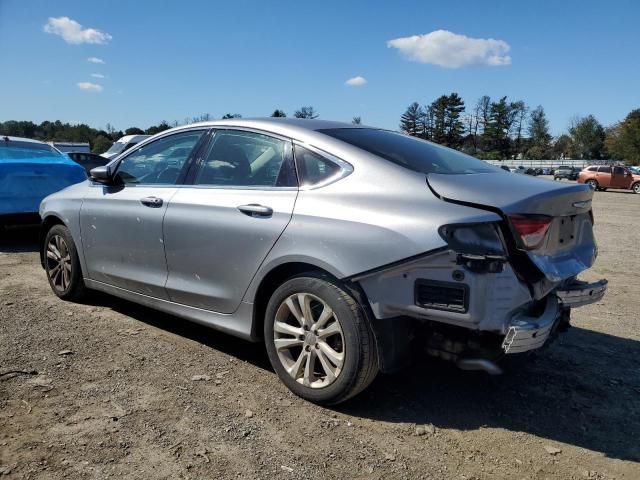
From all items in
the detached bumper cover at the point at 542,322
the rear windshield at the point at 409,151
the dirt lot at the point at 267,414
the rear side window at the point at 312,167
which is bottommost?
the dirt lot at the point at 267,414

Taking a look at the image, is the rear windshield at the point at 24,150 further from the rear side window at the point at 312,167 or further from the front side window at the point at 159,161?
the rear side window at the point at 312,167

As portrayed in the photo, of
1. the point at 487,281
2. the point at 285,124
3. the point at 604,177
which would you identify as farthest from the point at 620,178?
the point at 487,281

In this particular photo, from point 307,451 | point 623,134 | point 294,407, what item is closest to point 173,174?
point 294,407

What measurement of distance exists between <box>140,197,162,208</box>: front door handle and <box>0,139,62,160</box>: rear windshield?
16.2ft

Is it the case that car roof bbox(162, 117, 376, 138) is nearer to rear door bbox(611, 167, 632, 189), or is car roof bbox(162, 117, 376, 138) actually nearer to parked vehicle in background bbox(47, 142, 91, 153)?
parked vehicle in background bbox(47, 142, 91, 153)

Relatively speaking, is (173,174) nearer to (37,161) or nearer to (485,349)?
(485,349)

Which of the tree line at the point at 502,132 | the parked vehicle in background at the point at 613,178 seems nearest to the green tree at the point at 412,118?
the tree line at the point at 502,132

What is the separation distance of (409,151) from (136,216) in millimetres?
2087

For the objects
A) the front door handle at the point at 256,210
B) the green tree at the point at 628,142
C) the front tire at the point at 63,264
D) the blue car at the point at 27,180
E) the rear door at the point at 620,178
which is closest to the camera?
the front door handle at the point at 256,210

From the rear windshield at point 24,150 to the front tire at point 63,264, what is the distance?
11.5 ft

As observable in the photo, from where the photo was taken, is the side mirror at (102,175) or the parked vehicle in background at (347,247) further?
the side mirror at (102,175)

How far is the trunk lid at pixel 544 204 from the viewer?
8.71 ft

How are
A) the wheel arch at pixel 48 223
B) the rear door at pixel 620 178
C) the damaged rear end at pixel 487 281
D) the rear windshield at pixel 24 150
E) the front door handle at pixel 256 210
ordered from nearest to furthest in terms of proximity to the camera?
1. the damaged rear end at pixel 487 281
2. the front door handle at pixel 256 210
3. the wheel arch at pixel 48 223
4. the rear windshield at pixel 24 150
5. the rear door at pixel 620 178

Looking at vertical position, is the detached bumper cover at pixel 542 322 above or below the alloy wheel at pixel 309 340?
above
